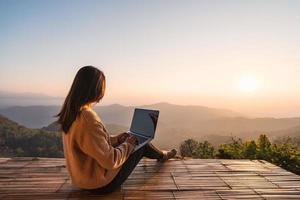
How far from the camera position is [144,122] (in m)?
3.26

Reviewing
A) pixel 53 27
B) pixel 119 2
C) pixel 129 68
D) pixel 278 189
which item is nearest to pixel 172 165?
pixel 278 189

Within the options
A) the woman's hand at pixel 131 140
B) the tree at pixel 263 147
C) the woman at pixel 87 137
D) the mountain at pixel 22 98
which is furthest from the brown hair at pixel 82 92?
the mountain at pixel 22 98

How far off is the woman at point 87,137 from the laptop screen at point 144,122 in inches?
24.2

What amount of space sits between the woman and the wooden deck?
0.27 meters

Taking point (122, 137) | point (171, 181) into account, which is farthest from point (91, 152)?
point (171, 181)

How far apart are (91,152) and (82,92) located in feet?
1.40

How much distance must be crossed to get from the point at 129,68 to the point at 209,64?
2570mm

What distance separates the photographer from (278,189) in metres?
2.95

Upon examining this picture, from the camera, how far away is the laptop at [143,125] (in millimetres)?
3152

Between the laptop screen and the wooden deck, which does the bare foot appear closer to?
the wooden deck

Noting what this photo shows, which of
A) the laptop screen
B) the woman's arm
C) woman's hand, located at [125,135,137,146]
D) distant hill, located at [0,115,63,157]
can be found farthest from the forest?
the woman's arm

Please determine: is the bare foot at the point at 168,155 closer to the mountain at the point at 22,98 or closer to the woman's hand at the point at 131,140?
the woman's hand at the point at 131,140

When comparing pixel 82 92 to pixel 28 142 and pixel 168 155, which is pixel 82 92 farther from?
pixel 28 142

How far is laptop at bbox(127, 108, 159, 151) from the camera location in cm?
315
